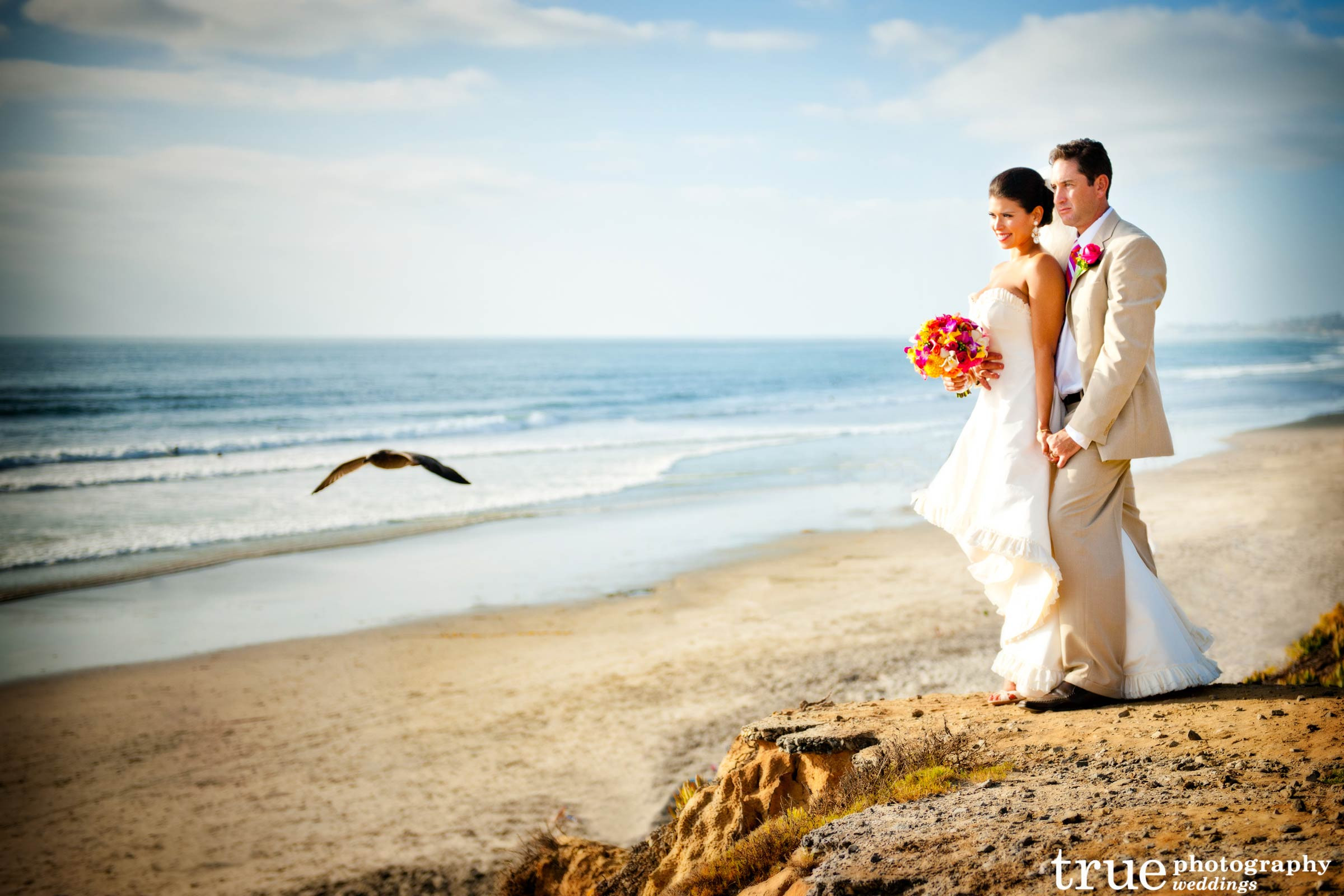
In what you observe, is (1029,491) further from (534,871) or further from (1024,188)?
(534,871)

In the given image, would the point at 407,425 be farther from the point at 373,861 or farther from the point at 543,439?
the point at 373,861

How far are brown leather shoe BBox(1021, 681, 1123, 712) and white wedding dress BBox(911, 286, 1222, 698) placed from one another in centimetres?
6

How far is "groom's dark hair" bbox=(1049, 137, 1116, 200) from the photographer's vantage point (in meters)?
4.22

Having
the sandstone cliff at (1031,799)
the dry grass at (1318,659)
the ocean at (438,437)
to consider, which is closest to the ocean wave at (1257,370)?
the ocean at (438,437)

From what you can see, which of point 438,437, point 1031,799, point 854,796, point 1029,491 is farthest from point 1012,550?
point 438,437

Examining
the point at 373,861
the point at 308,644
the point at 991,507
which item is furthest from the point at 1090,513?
the point at 308,644

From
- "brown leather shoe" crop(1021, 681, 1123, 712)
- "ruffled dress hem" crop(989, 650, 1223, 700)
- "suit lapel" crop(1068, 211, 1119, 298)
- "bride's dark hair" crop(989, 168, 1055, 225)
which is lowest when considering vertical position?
"brown leather shoe" crop(1021, 681, 1123, 712)

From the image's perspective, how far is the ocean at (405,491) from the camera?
12.3m

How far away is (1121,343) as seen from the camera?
4.05 m

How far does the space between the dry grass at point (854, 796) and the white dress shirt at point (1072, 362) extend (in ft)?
5.11

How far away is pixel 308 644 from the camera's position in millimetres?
10648

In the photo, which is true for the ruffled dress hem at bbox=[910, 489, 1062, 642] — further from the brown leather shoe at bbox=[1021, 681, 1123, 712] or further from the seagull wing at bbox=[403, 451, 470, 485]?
the seagull wing at bbox=[403, 451, 470, 485]

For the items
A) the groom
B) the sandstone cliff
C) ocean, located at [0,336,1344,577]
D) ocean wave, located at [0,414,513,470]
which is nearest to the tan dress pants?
the groom

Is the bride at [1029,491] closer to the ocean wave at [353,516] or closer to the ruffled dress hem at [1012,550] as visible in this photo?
the ruffled dress hem at [1012,550]
